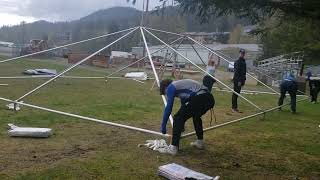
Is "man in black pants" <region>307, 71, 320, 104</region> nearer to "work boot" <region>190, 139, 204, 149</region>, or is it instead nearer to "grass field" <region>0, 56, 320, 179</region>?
"grass field" <region>0, 56, 320, 179</region>

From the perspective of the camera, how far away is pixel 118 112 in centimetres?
1270

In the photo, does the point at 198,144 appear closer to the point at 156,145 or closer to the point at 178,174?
the point at 156,145

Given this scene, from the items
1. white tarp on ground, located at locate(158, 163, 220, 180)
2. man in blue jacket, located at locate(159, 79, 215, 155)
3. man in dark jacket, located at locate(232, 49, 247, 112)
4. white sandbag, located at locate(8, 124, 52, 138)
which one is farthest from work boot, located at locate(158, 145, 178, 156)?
man in dark jacket, located at locate(232, 49, 247, 112)

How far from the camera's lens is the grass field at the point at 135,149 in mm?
6727

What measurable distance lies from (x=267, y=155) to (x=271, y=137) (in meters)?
1.93

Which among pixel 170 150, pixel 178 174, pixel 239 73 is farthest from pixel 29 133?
pixel 239 73

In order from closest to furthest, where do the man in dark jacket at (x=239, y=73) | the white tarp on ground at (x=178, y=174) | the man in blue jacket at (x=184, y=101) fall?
the white tarp on ground at (x=178, y=174), the man in blue jacket at (x=184, y=101), the man in dark jacket at (x=239, y=73)

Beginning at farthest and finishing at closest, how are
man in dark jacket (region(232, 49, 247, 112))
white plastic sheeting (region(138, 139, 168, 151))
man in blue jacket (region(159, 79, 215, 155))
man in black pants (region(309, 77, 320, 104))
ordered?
man in black pants (region(309, 77, 320, 104)), man in dark jacket (region(232, 49, 247, 112)), white plastic sheeting (region(138, 139, 168, 151)), man in blue jacket (region(159, 79, 215, 155))

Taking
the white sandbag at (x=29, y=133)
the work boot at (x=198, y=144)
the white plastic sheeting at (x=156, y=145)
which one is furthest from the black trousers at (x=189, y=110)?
the white sandbag at (x=29, y=133)

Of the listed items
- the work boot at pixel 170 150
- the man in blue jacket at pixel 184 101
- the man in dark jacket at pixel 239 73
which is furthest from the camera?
the man in dark jacket at pixel 239 73

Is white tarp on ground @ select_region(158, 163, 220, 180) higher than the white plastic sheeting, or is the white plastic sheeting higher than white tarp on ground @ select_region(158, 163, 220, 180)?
white tarp on ground @ select_region(158, 163, 220, 180)

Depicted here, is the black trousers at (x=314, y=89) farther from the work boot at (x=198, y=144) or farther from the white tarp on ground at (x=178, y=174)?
the white tarp on ground at (x=178, y=174)

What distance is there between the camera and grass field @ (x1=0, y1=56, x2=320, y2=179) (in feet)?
22.1

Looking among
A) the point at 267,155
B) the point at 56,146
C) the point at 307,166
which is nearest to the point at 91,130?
the point at 56,146
